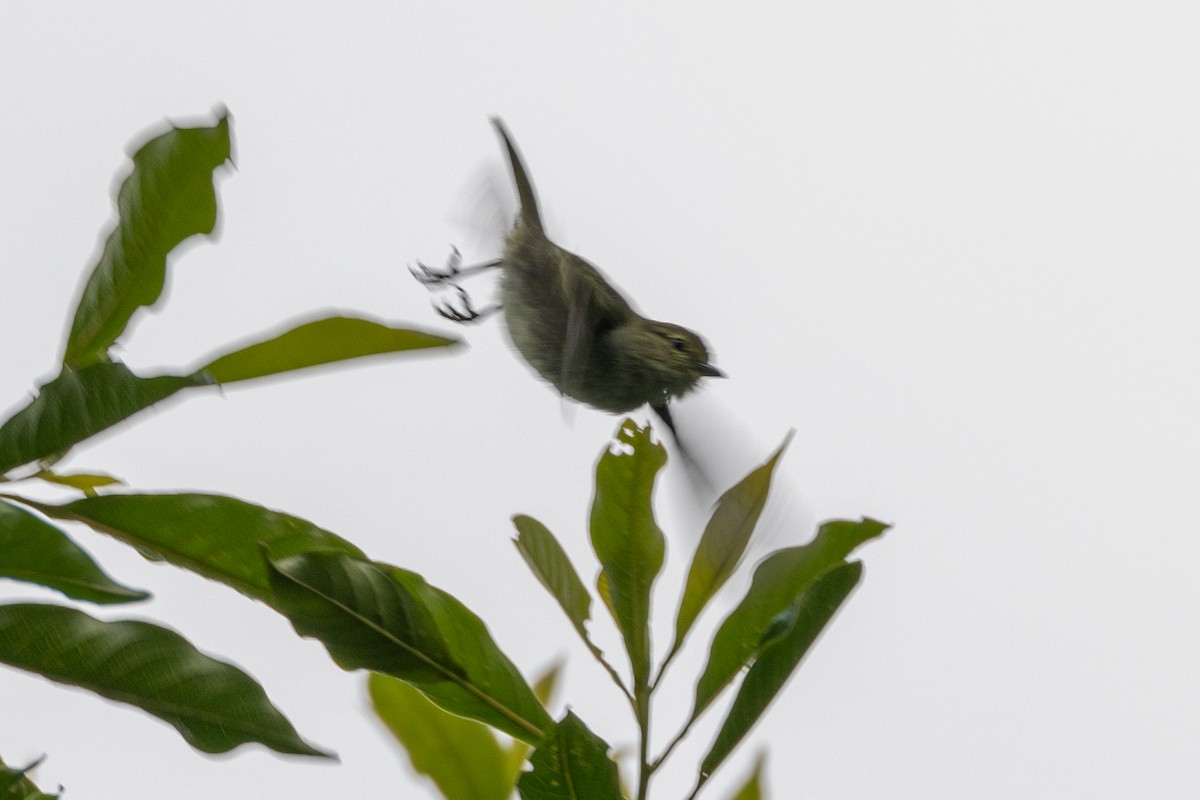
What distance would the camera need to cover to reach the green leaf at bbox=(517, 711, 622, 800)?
4.19ft

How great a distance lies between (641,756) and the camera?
4.26ft

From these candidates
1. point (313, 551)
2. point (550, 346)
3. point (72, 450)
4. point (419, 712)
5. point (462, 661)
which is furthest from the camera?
point (550, 346)

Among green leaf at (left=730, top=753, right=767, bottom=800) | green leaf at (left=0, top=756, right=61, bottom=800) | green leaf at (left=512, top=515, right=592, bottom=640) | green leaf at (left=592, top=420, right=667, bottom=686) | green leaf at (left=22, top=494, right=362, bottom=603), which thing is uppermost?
green leaf at (left=592, top=420, right=667, bottom=686)

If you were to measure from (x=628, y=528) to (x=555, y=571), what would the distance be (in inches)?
6.0

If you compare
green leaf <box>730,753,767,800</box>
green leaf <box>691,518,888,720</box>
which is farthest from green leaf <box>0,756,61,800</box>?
green leaf <box>730,753,767,800</box>

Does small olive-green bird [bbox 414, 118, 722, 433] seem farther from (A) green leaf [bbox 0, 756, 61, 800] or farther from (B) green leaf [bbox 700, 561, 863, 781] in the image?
(A) green leaf [bbox 0, 756, 61, 800]

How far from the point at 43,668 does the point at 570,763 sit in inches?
21.9

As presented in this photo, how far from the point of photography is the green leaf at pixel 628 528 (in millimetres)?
1521

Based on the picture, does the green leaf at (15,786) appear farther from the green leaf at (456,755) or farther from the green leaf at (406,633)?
the green leaf at (456,755)

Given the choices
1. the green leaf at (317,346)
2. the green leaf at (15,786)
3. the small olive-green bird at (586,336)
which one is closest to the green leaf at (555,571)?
the green leaf at (317,346)

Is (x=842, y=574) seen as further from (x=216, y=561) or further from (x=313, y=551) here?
(x=216, y=561)

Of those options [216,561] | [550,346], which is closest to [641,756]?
[216,561]

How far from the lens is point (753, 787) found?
6.23 feet

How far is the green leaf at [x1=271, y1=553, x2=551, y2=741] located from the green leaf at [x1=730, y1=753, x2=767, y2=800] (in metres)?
0.51
